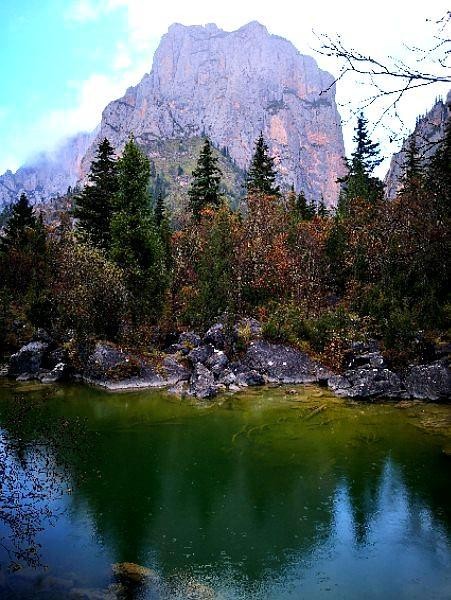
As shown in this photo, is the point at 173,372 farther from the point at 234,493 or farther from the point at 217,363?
the point at 234,493

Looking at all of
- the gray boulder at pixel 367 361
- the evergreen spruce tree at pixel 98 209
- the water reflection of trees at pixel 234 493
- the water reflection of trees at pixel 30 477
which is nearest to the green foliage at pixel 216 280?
the gray boulder at pixel 367 361

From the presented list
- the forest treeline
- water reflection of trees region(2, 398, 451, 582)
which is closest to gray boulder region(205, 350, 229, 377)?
the forest treeline

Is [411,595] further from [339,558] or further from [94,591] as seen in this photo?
[94,591]

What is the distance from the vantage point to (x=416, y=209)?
2723 cm

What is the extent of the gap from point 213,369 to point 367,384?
22.1ft

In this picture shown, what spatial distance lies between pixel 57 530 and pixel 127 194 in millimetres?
20262

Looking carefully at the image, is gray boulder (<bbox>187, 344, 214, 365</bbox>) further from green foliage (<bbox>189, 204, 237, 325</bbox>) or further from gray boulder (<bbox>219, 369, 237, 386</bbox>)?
green foliage (<bbox>189, 204, 237, 325</bbox>)

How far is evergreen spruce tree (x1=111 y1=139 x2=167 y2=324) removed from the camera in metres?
26.2

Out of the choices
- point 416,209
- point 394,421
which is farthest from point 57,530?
point 416,209

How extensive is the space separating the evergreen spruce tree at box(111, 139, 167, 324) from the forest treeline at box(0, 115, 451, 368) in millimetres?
66

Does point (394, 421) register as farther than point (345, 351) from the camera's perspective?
No

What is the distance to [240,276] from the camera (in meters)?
28.4

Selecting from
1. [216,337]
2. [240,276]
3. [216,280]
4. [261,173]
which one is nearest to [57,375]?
[216,337]

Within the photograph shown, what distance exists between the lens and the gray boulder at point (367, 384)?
1906 cm
